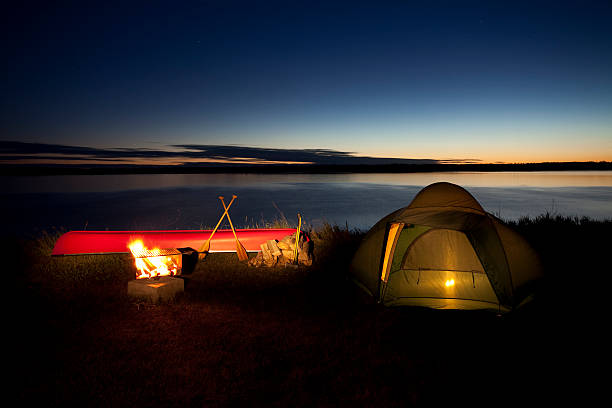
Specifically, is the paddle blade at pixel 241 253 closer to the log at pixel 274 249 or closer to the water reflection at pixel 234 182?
the log at pixel 274 249

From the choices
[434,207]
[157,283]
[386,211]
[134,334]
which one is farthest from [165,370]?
[386,211]


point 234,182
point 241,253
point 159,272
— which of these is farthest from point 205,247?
point 234,182

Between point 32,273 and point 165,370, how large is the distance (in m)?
5.66

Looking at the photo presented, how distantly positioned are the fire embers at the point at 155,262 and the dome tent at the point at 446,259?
357 centimetres

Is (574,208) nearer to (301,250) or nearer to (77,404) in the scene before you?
(301,250)

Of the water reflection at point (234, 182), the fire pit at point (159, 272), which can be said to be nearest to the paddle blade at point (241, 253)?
the fire pit at point (159, 272)

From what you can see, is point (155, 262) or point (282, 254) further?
point (282, 254)

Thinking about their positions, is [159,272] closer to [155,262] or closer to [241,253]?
[155,262]

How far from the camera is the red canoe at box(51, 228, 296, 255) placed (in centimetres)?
882

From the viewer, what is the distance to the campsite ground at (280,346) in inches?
144

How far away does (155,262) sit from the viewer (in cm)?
716

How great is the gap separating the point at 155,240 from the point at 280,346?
5881mm

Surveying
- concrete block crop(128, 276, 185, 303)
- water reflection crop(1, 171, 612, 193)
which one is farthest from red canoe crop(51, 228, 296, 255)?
water reflection crop(1, 171, 612, 193)

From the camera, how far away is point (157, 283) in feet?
20.3
